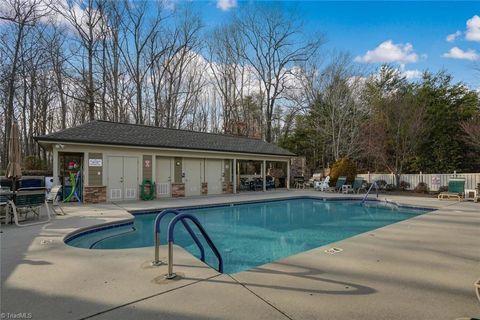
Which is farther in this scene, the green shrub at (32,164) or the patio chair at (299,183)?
the patio chair at (299,183)

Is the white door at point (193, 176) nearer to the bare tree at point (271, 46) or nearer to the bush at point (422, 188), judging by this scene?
the bush at point (422, 188)

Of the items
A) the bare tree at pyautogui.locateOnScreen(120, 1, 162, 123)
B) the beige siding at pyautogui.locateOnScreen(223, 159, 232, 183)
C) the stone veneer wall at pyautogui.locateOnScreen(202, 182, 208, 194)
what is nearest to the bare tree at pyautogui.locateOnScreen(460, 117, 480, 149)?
the beige siding at pyautogui.locateOnScreen(223, 159, 232, 183)

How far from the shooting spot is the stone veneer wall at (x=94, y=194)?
1128 centimetres

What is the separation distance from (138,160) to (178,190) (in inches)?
97.9

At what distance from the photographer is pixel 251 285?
10.7 feet

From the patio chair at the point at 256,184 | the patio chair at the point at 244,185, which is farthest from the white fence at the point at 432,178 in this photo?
the patio chair at the point at 244,185

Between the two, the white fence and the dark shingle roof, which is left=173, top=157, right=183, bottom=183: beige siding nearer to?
the dark shingle roof

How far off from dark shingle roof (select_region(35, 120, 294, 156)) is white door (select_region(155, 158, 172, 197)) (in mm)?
909

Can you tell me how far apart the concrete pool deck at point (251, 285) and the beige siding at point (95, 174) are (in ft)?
21.6

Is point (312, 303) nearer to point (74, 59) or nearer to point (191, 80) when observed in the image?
point (74, 59)

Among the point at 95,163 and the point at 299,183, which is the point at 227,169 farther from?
the point at 95,163

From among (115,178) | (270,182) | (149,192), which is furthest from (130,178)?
(270,182)

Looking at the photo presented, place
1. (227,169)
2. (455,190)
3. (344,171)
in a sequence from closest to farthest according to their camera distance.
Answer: (455,190)
(227,169)
(344,171)

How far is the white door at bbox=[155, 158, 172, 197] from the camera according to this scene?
1356cm
